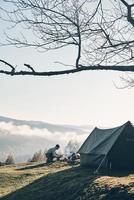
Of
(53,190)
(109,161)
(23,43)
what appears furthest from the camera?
(109,161)

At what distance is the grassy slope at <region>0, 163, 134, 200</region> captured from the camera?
65.0ft

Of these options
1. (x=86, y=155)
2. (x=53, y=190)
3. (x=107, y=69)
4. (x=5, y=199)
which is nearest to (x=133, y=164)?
(x=86, y=155)

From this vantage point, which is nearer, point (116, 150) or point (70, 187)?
point (70, 187)

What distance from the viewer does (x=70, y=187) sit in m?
23.1

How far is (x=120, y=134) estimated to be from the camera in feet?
95.7

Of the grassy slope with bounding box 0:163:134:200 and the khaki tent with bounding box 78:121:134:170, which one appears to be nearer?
the grassy slope with bounding box 0:163:134:200

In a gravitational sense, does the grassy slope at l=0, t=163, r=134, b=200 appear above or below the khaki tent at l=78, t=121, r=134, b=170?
below

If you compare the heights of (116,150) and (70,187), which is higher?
(116,150)

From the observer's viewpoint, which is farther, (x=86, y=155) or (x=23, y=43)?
(x=86, y=155)

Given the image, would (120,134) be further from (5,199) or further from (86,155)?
(5,199)

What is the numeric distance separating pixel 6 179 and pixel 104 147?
25.4 ft

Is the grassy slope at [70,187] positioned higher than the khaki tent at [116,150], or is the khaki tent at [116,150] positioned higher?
the khaki tent at [116,150]

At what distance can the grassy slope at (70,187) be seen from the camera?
1983cm

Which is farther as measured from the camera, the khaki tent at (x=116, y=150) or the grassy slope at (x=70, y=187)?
the khaki tent at (x=116, y=150)
